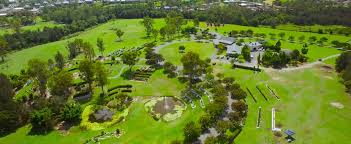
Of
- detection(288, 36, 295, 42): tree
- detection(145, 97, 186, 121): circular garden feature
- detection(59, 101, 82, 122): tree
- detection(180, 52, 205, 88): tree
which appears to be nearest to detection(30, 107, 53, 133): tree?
detection(59, 101, 82, 122): tree

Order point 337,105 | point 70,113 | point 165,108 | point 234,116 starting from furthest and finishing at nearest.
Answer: point 165,108
point 337,105
point 70,113
point 234,116

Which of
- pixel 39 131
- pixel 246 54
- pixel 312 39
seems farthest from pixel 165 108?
pixel 312 39

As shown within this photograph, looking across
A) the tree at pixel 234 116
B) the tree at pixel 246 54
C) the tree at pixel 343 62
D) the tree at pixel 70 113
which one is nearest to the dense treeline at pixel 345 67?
the tree at pixel 343 62

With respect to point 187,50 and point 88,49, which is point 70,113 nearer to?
point 88,49

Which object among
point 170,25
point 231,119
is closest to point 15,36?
point 170,25

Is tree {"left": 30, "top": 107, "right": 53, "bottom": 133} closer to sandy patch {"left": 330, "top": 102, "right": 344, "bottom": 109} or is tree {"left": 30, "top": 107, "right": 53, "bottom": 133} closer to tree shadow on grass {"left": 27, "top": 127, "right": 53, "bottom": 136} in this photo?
tree shadow on grass {"left": 27, "top": 127, "right": 53, "bottom": 136}

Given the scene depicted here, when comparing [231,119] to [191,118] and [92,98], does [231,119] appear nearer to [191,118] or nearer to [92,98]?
[191,118]
